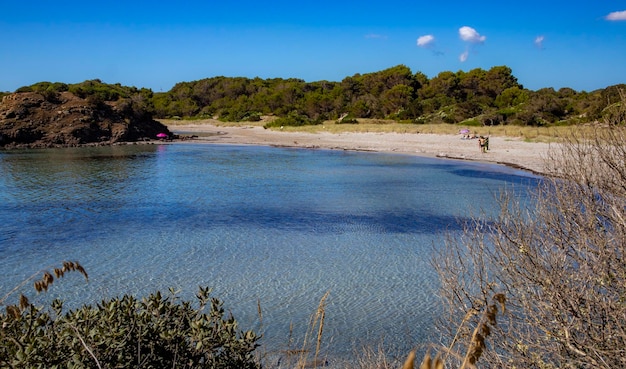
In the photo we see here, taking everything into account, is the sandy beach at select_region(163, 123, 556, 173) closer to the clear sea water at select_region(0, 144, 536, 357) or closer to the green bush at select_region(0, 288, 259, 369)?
the clear sea water at select_region(0, 144, 536, 357)

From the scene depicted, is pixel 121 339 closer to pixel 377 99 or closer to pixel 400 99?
pixel 400 99

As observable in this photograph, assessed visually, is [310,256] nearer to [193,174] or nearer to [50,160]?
[193,174]

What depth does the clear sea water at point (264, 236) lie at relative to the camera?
8156 mm

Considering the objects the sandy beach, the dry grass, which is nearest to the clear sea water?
the sandy beach

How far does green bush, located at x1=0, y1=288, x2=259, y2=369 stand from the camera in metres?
3.23

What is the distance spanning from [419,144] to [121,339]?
1379 inches

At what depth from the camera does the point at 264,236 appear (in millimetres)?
12703

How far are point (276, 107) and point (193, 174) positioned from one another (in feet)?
171

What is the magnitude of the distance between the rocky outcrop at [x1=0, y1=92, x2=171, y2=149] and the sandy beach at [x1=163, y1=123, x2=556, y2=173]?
5.93 metres

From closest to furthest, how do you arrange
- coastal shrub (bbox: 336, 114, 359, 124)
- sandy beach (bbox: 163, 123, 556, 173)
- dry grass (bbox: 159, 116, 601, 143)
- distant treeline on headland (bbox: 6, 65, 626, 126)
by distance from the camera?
1. sandy beach (bbox: 163, 123, 556, 173)
2. dry grass (bbox: 159, 116, 601, 143)
3. distant treeline on headland (bbox: 6, 65, 626, 126)
4. coastal shrub (bbox: 336, 114, 359, 124)

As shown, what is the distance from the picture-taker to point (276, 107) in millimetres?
75750

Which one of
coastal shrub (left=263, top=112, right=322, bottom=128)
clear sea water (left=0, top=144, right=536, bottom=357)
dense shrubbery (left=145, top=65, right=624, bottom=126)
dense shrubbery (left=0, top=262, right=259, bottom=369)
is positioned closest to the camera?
dense shrubbery (left=0, top=262, right=259, bottom=369)

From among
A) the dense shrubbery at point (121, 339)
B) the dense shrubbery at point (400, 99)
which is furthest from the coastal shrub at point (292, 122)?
the dense shrubbery at point (121, 339)

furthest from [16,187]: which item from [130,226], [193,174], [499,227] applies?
[499,227]
